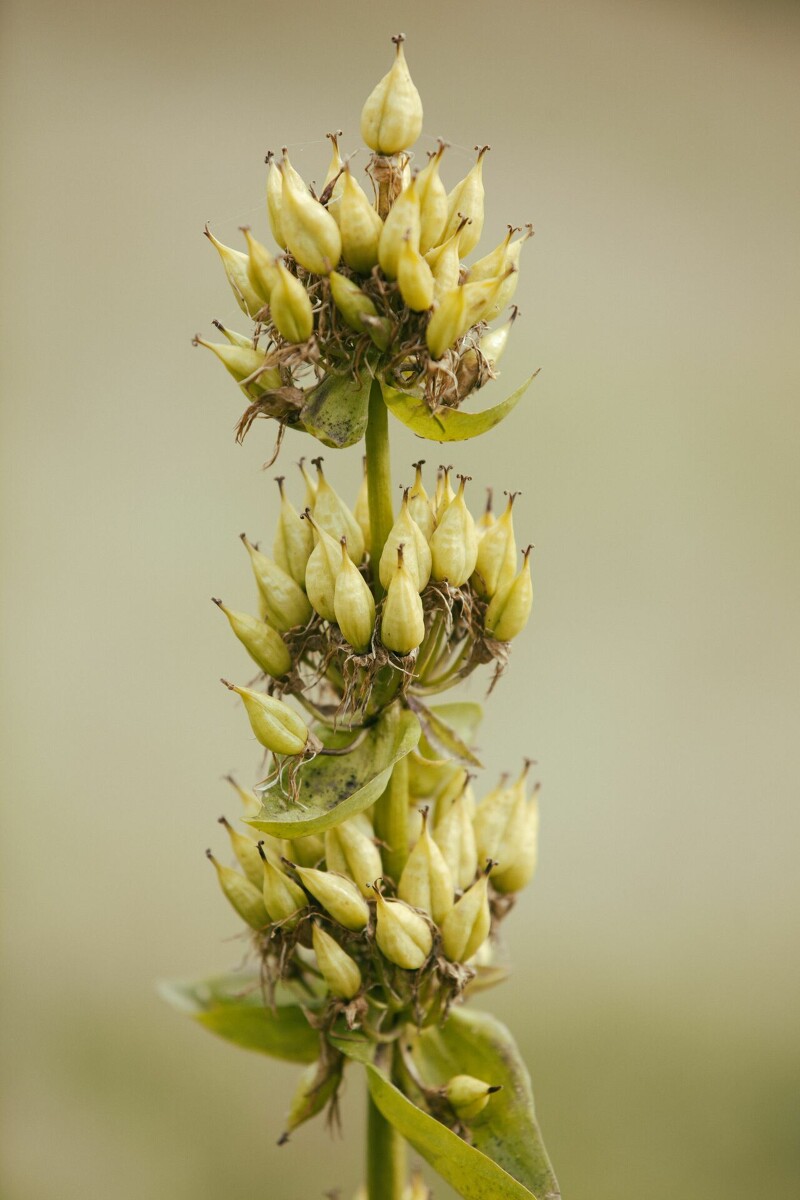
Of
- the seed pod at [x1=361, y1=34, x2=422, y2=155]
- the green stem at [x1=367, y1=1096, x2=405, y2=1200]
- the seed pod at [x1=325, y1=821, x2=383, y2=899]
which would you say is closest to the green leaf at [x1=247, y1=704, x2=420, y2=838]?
the seed pod at [x1=325, y1=821, x2=383, y2=899]

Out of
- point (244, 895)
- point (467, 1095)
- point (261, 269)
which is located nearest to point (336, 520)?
point (261, 269)

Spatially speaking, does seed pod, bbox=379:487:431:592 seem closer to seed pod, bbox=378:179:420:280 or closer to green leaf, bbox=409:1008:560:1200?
seed pod, bbox=378:179:420:280

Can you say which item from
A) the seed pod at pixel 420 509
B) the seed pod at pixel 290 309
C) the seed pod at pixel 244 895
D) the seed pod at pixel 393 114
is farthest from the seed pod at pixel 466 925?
the seed pod at pixel 393 114

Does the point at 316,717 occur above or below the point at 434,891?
above

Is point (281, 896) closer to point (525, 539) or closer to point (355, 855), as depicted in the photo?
point (355, 855)

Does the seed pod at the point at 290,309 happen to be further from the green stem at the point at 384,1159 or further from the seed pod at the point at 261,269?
the green stem at the point at 384,1159

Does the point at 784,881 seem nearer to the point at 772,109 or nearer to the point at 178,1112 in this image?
the point at 178,1112

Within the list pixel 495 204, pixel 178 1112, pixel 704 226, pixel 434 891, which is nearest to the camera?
pixel 434 891

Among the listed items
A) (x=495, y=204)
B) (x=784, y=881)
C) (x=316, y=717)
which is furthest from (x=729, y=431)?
(x=316, y=717)
